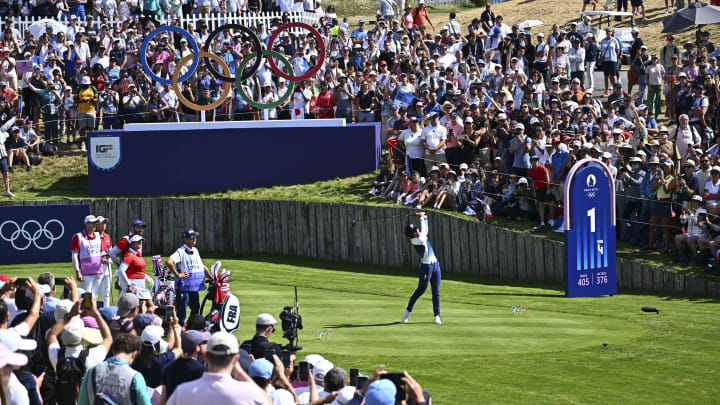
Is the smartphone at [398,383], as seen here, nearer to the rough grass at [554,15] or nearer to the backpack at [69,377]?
the backpack at [69,377]

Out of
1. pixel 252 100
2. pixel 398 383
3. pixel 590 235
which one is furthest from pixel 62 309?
pixel 252 100

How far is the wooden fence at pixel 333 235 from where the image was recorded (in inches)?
950

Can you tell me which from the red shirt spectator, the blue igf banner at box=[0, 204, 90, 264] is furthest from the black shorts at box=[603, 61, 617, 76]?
the blue igf banner at box=[0, 204, 90, 264]

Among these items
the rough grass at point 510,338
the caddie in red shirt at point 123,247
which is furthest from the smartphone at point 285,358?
the caddie in red shirt at point 123,247

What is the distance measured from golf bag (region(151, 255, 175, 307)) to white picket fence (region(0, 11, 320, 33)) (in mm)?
19727

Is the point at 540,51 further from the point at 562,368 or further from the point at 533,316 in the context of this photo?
the point at 562,368

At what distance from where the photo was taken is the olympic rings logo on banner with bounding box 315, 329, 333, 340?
17.5 m

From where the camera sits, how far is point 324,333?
17734mm

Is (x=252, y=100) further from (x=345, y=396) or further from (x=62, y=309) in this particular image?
(x=345, y=396)

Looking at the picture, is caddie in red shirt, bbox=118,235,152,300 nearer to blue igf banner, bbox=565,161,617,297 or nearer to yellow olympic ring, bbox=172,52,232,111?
blue igf banner, bbox=565,161,617,297

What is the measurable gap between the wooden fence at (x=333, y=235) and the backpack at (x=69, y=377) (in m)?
14.4

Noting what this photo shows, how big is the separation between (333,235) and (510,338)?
10.4 meters

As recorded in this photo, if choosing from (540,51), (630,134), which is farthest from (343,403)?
(540,51)

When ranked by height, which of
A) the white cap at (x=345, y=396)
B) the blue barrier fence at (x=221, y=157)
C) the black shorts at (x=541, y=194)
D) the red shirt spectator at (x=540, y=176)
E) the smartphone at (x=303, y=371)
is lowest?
the smartphone at (x=303, y=371)
